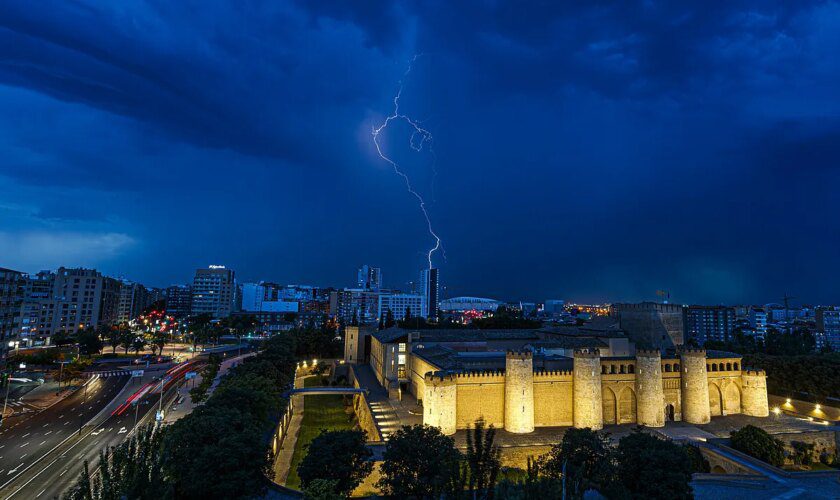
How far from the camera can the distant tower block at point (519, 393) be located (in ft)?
119

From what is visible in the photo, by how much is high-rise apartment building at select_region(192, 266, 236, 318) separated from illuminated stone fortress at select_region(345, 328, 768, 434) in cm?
12674

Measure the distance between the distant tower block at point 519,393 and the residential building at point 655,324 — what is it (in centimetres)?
2522

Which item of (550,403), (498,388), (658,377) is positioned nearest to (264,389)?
(498,388)

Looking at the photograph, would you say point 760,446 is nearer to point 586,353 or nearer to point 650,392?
point 650,392

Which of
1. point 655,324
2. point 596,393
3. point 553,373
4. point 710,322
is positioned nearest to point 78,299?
point 553,373

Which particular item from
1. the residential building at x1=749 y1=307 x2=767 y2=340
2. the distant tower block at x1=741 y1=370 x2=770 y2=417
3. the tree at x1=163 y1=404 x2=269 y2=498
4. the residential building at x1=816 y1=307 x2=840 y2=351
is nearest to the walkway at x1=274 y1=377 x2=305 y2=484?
the tree at x1=163 y1=404 x2=269 y2=498

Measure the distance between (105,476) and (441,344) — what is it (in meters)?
35.4

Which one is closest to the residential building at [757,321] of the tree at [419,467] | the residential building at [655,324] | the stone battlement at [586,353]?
the residential building at [655,324]

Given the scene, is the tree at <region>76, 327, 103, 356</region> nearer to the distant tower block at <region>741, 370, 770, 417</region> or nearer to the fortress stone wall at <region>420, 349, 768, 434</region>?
the fortress stone wall at <region>420, 349, 768, 434</region>

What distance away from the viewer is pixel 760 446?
100ft

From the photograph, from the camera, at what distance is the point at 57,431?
41000 mm

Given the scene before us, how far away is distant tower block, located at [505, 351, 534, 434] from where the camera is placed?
36.2m

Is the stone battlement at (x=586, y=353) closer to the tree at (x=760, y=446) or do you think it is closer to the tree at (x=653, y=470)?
the tree at (x=760, y=446)

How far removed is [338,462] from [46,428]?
3641cm
